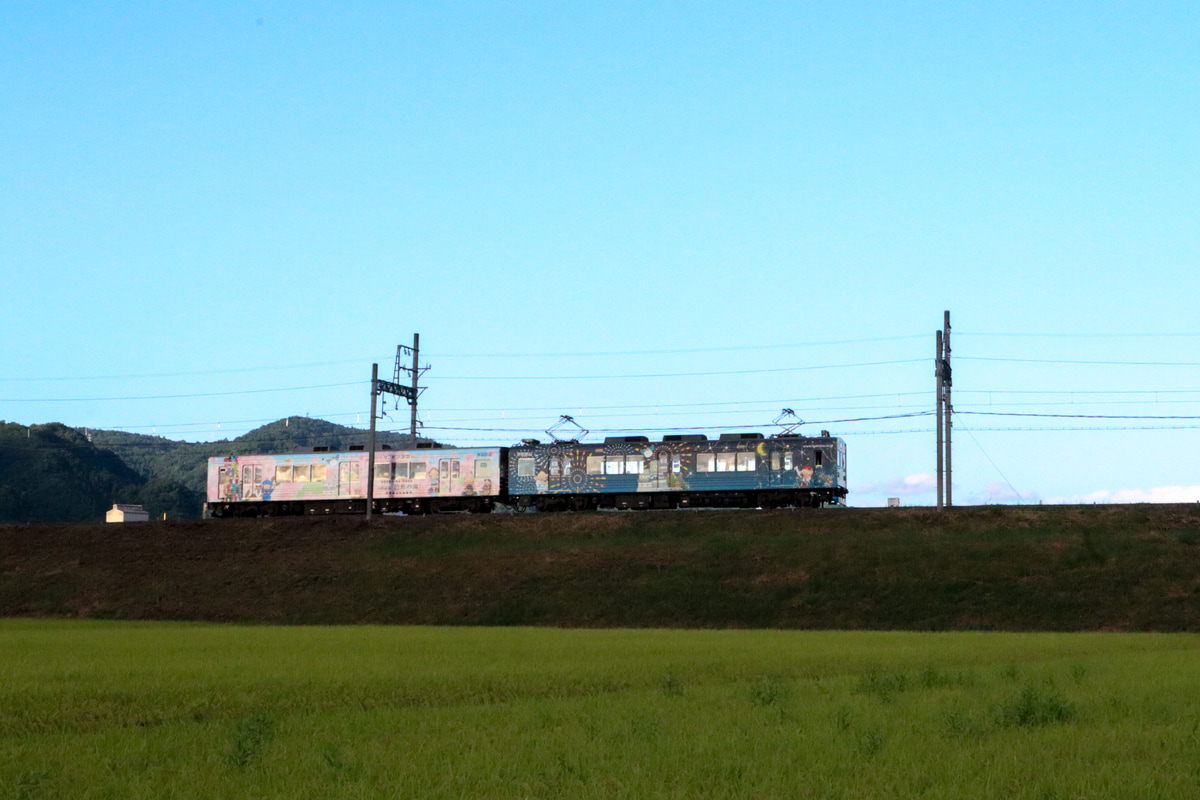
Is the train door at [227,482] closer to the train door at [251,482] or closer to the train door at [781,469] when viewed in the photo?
the train door at [251,482]

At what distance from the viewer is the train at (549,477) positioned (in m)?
58.8

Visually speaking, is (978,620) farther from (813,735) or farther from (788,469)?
(813,735)

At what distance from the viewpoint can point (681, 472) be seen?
60.0 meters

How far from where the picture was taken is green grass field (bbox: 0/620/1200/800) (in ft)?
38.3

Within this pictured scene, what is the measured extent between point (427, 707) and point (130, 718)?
416 centimetres

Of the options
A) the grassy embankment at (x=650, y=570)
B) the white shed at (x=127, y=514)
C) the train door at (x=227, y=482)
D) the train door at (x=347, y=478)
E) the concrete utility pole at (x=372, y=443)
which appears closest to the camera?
the grassy embankment at (x=650, y=570)

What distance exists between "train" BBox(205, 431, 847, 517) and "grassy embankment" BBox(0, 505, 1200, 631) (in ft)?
23.7

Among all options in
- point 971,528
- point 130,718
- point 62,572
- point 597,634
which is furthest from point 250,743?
point 62,572

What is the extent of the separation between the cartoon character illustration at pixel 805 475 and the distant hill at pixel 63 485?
3121 inches

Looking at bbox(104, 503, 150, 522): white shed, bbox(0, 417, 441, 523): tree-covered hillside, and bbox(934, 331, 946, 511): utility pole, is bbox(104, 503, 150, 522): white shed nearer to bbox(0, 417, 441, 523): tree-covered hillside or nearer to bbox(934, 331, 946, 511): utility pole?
bbox(0, 417, 441, 523): tree-covered hillside

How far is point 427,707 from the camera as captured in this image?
60.0ft

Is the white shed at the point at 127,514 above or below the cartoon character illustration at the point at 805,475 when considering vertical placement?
A: below

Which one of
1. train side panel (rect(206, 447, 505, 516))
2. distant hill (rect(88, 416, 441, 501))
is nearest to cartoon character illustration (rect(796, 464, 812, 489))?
train side panel (rect(206, 447, 505, 516))

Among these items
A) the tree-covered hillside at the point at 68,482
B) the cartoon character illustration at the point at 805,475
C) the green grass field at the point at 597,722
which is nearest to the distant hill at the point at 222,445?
the tree-covered hillside at the point at 68,482
